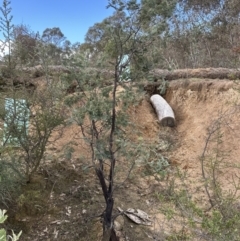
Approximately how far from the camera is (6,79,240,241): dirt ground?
12.6 ft

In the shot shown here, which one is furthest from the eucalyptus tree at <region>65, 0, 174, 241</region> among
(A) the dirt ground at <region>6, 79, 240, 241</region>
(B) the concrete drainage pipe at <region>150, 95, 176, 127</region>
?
(B) the concrete drainage pipe at <region>150, 95, 176, 127</region>

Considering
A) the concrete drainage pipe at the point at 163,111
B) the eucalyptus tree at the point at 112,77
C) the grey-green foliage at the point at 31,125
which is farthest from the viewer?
the concrete drainage pipe at the point at 163,111

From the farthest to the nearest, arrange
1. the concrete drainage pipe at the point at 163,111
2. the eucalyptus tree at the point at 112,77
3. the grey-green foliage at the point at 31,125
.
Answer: the concrete drainage pipe at the point at 163,111
the grey-green foliage at the point at 31,125
the eucalyptus tree at the point at 112,77

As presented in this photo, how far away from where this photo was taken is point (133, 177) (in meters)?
4.75

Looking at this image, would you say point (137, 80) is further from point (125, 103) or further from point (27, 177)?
point (27, 177)

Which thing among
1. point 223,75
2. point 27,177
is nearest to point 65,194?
point 27,177

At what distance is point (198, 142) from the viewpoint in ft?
18.8

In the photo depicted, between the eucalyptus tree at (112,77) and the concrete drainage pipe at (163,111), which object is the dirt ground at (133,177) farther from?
the eucalyptus tree at (112,77)

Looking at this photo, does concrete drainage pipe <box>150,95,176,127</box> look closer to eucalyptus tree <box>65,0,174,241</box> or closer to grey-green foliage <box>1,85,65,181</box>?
grey-green foliage <box>1,85,65,181</box>

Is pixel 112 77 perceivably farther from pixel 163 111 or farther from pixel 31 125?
pixel 163 111

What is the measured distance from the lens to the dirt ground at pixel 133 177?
3.84 metres

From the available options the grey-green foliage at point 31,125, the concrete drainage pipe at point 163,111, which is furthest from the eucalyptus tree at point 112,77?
the concrete drainage pipe at point 163,111

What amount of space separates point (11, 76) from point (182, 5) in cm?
1025

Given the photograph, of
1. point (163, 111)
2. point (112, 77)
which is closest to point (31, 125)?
point (112, 77)
